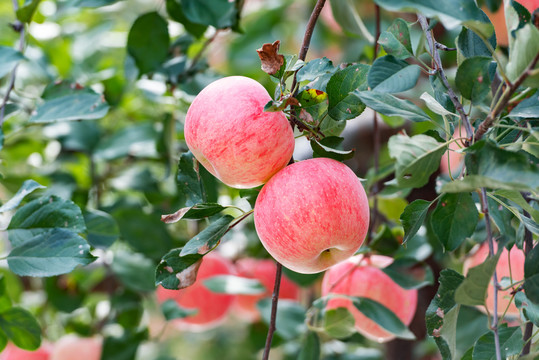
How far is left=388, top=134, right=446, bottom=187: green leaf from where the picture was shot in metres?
0.48

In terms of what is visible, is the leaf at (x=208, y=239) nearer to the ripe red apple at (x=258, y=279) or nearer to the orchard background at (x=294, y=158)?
the orchard background at (x=294, y=158)

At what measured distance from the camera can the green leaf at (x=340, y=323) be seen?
82 centimetres

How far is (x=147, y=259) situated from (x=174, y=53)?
40 centimetres

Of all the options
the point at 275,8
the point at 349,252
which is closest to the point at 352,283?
the point at 349,252

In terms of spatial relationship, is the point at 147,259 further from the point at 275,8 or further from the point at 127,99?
the point at 275,8

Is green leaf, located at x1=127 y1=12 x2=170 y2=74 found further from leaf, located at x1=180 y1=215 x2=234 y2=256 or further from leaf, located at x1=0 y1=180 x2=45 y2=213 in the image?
leaf, located at x1=180 y1=215 x2=234 y2=256

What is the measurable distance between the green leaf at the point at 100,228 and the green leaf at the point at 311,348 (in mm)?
328

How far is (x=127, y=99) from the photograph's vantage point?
4.63 feet

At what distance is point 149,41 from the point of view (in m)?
0.98

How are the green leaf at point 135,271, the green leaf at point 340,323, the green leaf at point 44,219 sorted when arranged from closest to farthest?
the green leaf at point 44,219, the green leaf at point 340,323, the green leaf at point 135,271

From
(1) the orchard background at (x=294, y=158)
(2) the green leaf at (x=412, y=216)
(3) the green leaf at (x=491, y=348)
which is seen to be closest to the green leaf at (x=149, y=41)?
(1) the orchard background at (x=294, y=158)

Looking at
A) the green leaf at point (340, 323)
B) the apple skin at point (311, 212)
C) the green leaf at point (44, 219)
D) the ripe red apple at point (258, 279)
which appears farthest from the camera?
the ripe red apple at point (258, 279)

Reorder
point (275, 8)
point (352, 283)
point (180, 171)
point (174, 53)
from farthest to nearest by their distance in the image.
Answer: point (275, 8), point (174, 53), point (352, 283), point (180, 171)

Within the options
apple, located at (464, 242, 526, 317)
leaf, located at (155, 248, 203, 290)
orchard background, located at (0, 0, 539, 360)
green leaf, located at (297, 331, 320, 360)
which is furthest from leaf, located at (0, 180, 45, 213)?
apple, located at (464, 242, 526, 317)
